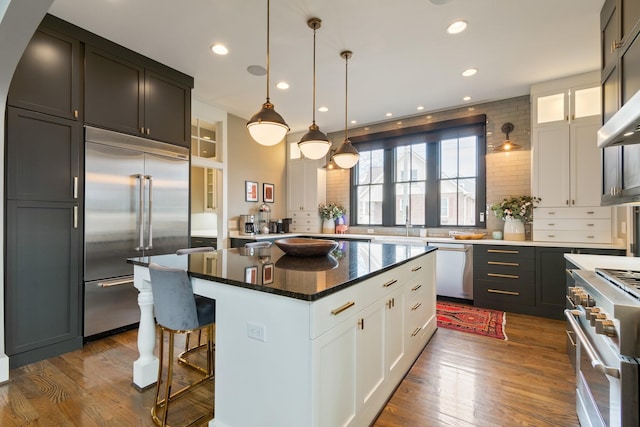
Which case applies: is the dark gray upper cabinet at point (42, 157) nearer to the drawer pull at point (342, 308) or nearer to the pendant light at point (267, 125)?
the pendant light at point (267, 125)

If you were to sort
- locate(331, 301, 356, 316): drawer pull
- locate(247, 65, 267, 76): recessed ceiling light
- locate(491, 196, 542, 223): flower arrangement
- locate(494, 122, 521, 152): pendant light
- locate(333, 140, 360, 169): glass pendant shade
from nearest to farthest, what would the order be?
1. locate(331, 301, 356, 316): drawer pull
2. locate(333, 140, 360, 169): glass pendant shade
3. locate(247, 65, 267, 76): recessed ceiling light
4. locate(491, 196, 542, 223): flower arrangement
5. locate(494, 122, 521, 152): pendant light

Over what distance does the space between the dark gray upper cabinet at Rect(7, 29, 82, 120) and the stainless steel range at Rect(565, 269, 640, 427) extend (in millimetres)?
3983

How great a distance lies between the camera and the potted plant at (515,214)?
13.3 ft

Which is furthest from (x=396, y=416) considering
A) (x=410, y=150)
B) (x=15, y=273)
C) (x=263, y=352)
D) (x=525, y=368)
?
(x=410, y=150)

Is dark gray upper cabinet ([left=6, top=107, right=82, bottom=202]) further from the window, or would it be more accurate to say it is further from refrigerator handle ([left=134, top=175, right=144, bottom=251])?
the window

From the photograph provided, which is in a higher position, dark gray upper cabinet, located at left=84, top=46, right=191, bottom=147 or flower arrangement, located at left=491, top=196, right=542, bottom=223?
dark gray upper cabinet, located at left=84, top=46, right=191, bottom=147

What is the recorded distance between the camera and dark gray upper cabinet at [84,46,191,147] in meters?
2.97

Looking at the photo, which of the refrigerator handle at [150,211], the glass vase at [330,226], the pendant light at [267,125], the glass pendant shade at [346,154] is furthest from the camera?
the glass vase at [330,226]

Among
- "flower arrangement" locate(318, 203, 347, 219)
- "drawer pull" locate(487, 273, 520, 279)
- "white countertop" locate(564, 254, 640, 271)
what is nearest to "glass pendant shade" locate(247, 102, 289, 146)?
"white countertop" locate(564, 254, 640, 271)

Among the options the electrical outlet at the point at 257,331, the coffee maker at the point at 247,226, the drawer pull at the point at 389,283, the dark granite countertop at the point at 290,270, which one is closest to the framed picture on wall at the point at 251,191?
the coffee maker at the point at 247,226

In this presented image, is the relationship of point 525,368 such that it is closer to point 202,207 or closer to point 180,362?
point 180,362

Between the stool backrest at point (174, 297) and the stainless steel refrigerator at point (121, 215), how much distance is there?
176cm

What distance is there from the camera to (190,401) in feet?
6.54

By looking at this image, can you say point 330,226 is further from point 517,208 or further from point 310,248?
point 310,248
